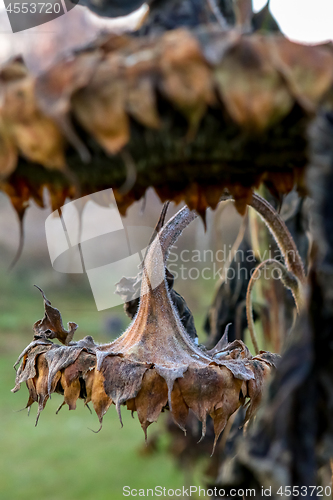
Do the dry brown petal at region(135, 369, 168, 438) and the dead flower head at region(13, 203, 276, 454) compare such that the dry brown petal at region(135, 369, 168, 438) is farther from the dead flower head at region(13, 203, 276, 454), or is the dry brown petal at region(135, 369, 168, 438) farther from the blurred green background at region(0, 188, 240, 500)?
the blurred green background at region(0, 188, 240, 500)

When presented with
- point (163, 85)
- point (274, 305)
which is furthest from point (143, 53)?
point (274, 305)

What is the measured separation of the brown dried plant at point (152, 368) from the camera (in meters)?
0.38

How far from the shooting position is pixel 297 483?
0.73ft

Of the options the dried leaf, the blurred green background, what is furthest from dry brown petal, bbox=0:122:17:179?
the blurred green background

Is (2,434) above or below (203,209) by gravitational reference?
below

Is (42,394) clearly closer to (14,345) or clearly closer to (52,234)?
(52,234)

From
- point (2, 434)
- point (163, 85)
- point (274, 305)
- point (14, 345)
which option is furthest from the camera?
point (14, 345)

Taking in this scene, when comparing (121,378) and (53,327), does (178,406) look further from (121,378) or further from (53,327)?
(53,327)

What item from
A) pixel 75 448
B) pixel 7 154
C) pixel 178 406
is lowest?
pixel 75 448

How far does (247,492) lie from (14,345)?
495 cm

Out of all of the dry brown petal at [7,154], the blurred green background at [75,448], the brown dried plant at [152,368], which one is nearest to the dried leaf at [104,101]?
the dry brown petal at [7,154]

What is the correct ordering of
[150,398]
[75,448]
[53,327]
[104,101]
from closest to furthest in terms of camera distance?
1. [104,101]
2. [150,398]
3. [53,327]
4. [75,448]

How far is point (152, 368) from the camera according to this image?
0.38 m

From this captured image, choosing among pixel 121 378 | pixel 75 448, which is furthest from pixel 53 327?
pixel 75 448
